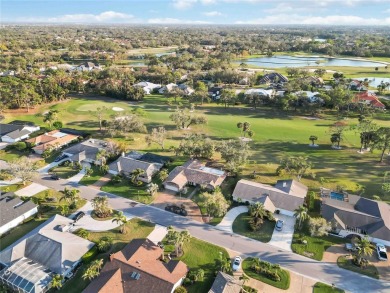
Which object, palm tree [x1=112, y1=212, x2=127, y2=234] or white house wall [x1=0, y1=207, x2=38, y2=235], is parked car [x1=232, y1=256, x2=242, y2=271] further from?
white house wall [x1=0, y1=207, x2=38, y2=235]

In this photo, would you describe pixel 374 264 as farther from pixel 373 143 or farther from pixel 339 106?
pixel 339 106

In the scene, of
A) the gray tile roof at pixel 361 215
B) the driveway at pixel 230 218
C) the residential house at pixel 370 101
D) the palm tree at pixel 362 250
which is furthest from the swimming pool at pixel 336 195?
the residential house at pixel 370 101

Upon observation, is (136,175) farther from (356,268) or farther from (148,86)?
(148,86)

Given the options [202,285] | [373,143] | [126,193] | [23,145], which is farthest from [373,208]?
[23,145]

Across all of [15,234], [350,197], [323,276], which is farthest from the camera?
[350,197]

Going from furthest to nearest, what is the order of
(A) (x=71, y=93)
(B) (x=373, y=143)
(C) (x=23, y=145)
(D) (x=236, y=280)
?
(A) (x=71, y=93) → (C) (x=23, y=145) → (B) (x=373, y=143) → (D) (x=236, y=280)

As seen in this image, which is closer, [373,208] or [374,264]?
[374,264]

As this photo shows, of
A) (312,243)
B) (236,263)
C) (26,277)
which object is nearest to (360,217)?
(312,243)
